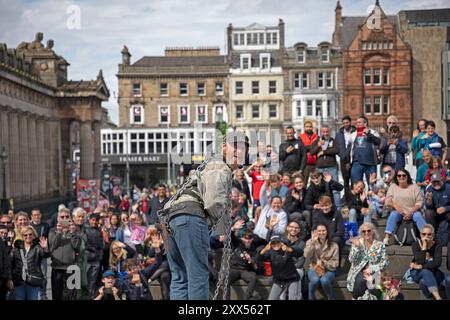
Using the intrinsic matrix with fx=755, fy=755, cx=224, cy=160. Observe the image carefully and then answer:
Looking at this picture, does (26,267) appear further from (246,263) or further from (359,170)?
(359,170)

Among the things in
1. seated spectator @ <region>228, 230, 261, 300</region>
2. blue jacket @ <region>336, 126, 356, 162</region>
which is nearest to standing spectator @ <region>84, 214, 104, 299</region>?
seated spectator @ <region>228, 230, 261, 300</region>

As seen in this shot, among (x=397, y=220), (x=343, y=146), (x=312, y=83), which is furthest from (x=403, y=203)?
(x=312, y=83)

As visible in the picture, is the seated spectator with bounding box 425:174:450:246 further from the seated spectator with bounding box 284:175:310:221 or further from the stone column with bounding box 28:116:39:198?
the stone column with bounding box 28:116:39:198

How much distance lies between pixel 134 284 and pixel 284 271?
2194 mm

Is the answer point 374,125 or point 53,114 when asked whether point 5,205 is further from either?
point 374,125

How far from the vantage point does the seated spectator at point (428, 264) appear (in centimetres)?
1001

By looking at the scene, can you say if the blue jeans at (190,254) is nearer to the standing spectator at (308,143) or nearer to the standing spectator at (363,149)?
the standing spectator at (363,149)

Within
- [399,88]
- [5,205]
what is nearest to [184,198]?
[5,205]

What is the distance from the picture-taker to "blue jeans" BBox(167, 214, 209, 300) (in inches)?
194

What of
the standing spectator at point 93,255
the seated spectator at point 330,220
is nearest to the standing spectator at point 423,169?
the seated spectator at point 330,220

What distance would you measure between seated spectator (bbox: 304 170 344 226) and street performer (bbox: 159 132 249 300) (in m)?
6.44

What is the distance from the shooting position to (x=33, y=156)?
2046 inches

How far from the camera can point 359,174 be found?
496 inches

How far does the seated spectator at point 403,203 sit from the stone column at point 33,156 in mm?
40429
